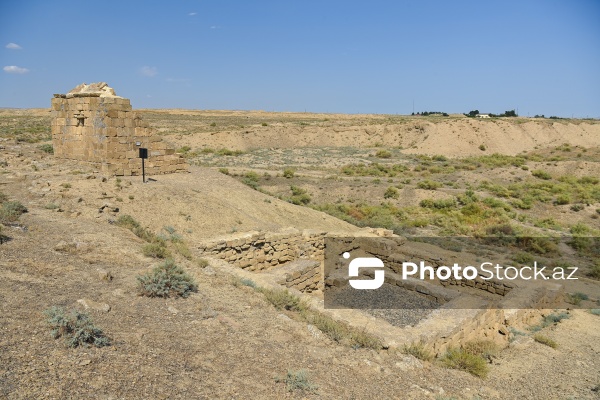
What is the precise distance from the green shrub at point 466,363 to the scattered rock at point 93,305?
4.60m

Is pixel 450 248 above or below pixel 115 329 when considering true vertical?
below

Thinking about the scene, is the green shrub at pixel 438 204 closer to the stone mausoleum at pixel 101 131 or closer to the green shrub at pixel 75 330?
the stone mausoleum at pixel 101 131

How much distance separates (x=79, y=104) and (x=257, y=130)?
1304 inches

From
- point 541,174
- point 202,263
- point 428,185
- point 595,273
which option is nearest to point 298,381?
point 202,263

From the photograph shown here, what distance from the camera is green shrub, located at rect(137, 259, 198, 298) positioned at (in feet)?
18.9

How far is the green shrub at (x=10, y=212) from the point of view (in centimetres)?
748

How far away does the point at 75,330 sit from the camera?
421cm

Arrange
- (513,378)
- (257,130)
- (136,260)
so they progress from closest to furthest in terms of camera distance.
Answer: (513,378)
(136,260)
(257,130)

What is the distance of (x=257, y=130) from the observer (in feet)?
154

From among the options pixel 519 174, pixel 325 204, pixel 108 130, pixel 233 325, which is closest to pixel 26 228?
pixel 233 325

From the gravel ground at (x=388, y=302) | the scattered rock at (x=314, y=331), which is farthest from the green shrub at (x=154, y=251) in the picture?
the gravel ground at (x=388, y=302)

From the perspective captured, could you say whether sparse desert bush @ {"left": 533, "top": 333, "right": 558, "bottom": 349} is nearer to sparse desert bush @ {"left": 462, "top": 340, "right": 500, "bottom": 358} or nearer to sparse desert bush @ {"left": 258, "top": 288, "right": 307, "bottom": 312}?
sparse desert bush @ {"left": 462, "top": 340, "right": 500, "bottom": 358}

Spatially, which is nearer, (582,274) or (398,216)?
(582,274)

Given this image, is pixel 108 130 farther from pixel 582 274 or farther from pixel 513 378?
pixel 582 274
